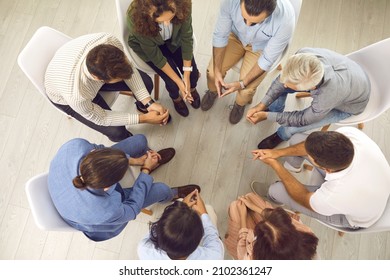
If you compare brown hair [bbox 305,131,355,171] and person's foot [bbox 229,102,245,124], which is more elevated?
brown hair [bbox 305,131,355,171]

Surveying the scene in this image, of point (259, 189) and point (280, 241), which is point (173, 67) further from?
point (280, 241)

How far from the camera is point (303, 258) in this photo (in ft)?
4.71

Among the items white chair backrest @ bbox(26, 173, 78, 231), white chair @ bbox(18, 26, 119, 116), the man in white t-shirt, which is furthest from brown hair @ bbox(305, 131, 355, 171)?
white chair @ bbox(18, 26, 119, 116)

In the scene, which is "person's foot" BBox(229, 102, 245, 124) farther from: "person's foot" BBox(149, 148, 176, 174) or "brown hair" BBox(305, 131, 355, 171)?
"brown hair" BBox(305, 131, 355, 171)

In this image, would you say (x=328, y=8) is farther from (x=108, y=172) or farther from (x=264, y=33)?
(x=108, y=172)

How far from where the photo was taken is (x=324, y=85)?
68.4 inches

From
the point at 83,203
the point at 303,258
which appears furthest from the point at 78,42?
the point at 303,258

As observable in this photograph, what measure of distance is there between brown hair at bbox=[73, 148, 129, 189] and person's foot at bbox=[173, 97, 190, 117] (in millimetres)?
1013

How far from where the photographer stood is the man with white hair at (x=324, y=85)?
1.69 metres

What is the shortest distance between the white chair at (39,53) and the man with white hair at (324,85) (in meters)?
1.30

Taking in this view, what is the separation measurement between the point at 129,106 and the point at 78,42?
0.82 metres

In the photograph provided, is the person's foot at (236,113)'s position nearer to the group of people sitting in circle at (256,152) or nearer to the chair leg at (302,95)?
the group of people sitting in circle at (256,152)

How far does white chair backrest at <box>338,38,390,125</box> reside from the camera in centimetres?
190

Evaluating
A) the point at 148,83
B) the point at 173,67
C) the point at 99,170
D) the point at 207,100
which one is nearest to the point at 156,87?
the point at 148,83
